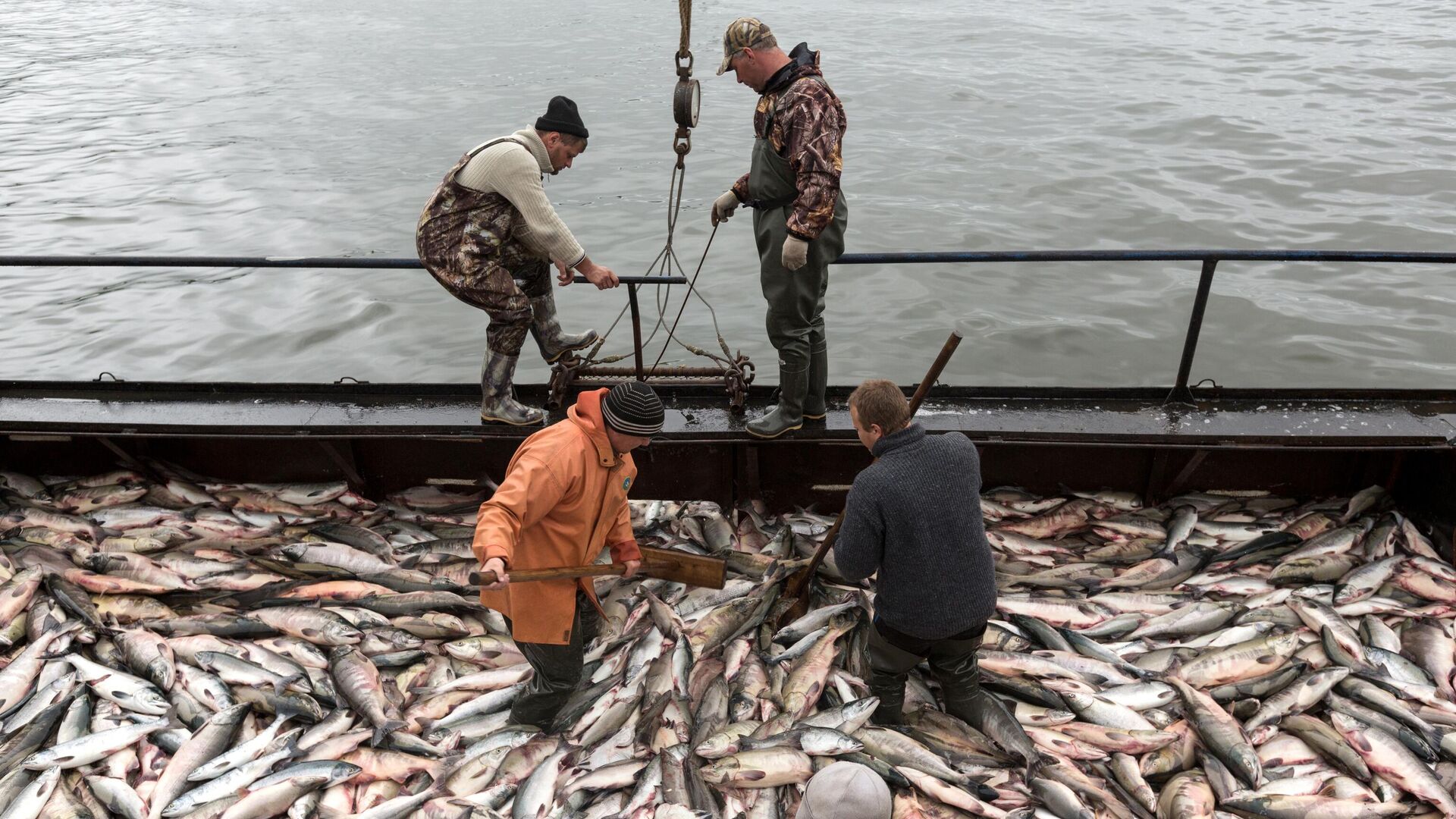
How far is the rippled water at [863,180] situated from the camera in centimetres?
1262

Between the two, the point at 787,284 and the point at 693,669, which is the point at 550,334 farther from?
the point at 693,669

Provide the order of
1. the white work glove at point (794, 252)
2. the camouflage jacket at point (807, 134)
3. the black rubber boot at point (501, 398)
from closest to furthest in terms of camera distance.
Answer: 1. the camouflage jacket at point (807, 134)
2. the white work glove at point (794, 252)
3. the black rubber boot at point (501, 398)

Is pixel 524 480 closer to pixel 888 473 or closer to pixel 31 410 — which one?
pixel 888 473

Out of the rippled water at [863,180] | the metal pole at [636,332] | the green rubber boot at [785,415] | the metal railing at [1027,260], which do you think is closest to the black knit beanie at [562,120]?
the metal railing at [1027,260]

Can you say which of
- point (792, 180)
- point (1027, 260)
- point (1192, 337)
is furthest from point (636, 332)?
point (1192, 337)

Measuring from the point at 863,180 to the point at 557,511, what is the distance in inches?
575

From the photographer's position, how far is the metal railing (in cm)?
565

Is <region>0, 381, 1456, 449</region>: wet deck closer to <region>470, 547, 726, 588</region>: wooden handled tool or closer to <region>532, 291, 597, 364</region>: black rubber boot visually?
<region>532, 291, 597, 364</region>: black rubber boot

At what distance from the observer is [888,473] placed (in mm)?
3857

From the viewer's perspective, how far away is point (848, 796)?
3.33m

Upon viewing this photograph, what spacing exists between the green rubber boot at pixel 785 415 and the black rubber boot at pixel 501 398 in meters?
1.35

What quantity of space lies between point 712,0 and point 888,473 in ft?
110

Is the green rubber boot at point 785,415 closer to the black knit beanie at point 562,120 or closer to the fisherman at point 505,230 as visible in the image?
the fisherman at point 505,230

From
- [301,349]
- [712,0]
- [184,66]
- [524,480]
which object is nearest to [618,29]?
[712,0]
